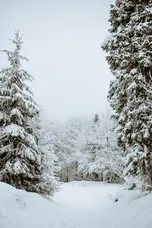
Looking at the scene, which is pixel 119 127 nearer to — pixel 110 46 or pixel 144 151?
pixel 144 151

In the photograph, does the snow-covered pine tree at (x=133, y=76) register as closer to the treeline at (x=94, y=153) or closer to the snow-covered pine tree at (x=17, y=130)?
the snow-covered pine tree at (x=17, y=130)

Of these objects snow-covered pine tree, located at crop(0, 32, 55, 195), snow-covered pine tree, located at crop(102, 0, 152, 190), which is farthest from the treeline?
snow-covered pine tree, located at crop(102, 0, 152, 190)

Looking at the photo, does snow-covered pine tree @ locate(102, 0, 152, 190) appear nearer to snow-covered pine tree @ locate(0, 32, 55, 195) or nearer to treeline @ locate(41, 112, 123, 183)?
snow-covered pine tree @ locate(0, 32, 55, 195)

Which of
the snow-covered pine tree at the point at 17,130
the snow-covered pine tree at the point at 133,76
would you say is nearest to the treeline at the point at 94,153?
the snow-covered pine tree at the point at 17,130

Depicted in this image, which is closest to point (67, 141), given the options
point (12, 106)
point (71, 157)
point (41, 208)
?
point (71, 157)

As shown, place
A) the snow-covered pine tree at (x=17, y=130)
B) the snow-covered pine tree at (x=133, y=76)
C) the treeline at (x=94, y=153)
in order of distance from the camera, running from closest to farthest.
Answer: the snow-covered pine tree at (x=133, y=76) → the snow-covered pine tree at (x=17, y=130) → the treeline at (x=94, y=153)

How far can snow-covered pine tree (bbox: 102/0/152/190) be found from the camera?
8.76m

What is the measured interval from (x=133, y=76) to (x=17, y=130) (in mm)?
6859

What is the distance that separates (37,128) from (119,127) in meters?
7.19

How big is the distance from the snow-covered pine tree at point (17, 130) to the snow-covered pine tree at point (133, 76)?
537 centimetres

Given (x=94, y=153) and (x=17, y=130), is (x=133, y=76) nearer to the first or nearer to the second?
(x=17, y=130)

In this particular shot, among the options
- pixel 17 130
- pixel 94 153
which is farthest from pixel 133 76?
pixel 94 153

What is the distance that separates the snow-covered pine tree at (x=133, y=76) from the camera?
8.76 metres

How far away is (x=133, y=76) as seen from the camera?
30.6 feet
